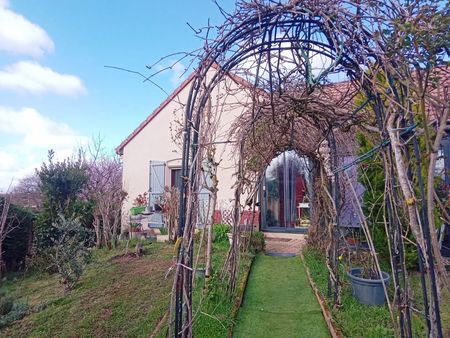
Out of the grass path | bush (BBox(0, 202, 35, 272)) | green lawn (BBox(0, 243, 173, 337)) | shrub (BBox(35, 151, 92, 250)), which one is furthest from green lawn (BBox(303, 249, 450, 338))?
bush (BBox(0, 202, 35, 272))

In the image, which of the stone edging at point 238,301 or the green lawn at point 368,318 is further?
the stone edging at point 238,301

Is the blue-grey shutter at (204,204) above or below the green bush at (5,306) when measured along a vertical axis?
above

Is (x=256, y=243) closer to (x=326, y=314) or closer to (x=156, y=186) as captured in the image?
(x=326, y=314)

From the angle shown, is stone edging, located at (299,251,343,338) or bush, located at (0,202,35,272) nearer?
stone edging, located at (299,251,343,338)

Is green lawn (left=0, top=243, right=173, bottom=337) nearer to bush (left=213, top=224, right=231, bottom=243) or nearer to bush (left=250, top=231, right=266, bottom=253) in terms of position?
bush (left=213, top=224, right=231, bottom=243)

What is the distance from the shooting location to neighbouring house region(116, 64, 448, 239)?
8.32 meters

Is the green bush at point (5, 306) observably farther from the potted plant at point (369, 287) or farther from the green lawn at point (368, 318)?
the potted plant at point (369, 287)

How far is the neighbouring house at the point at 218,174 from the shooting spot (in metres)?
8.32

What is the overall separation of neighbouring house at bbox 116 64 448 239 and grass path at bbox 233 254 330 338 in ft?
6.02

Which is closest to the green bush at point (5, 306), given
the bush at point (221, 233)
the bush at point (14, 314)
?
the bush at point (14, 314)

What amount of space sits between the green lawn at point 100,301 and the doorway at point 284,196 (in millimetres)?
3701

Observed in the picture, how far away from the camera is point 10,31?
5184 mm

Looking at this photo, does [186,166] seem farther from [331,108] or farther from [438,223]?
[438,223]

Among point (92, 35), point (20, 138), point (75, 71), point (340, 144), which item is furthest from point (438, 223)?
point (20, 138)
